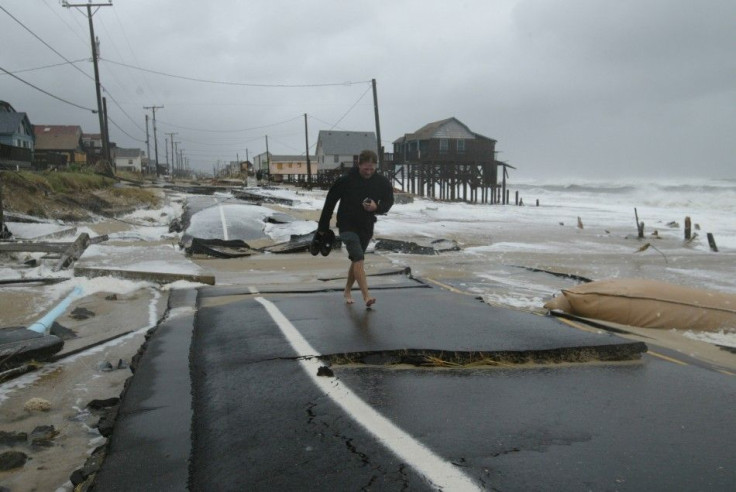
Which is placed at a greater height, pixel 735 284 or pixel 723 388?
pixel 723 388

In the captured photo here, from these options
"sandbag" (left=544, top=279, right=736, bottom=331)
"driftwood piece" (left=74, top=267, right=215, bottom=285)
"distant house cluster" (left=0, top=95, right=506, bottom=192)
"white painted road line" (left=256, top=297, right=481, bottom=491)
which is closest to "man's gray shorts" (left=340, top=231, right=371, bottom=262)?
"white painted road line" (left=256, top=297, right=481, bottom=491)

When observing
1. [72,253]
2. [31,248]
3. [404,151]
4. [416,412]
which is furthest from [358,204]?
[404,151]

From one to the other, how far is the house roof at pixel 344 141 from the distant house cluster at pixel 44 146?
27.5m

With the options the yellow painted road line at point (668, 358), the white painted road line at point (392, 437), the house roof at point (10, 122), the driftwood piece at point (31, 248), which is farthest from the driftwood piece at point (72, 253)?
the house roof at point (10, 122)

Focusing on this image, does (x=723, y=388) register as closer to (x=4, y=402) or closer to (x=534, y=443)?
(x=534, y=443)

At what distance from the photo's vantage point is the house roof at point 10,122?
51.9m

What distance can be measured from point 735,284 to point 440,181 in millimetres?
49191

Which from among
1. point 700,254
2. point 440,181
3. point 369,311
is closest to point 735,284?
point 700,254

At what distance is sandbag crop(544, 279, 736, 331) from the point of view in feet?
18.7

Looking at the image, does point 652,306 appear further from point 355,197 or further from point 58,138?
point 58,138

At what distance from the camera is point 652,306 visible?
19.0 feet

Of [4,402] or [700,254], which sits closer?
[4,402]

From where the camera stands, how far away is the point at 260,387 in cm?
339

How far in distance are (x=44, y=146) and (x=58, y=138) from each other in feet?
6.85
